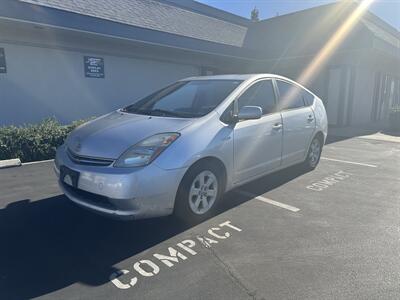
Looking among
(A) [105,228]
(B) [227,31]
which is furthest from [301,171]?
(B) [227,31]

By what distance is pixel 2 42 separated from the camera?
320 inches

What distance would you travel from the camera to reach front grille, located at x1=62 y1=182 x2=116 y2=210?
3082mm

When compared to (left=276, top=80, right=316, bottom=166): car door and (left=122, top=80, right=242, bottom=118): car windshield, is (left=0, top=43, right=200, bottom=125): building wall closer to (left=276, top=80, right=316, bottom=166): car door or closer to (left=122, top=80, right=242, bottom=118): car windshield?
(left=122, top=80, right=242, bottom=118): car windshield

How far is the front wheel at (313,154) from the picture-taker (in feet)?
18.9

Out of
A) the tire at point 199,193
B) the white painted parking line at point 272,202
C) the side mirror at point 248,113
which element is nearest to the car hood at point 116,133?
the tire at point 199,193

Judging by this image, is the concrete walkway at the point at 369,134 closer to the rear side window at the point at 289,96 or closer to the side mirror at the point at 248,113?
the rear side window at the point at 289,96

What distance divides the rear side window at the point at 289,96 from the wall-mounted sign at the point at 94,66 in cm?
676

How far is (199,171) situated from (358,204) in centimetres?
234

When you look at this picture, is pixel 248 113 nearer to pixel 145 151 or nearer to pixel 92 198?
pixel 145 151

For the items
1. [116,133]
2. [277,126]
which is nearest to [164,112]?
[116,133]

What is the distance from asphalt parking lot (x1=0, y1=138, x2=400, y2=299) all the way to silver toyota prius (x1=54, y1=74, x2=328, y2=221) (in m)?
0.37

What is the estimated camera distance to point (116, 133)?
3.40m

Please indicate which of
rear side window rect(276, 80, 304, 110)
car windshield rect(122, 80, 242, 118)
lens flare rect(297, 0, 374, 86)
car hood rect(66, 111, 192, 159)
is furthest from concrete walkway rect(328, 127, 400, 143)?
car hood rect(66, 111, 192, 159)

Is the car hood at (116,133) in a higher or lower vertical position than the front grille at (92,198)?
higher
